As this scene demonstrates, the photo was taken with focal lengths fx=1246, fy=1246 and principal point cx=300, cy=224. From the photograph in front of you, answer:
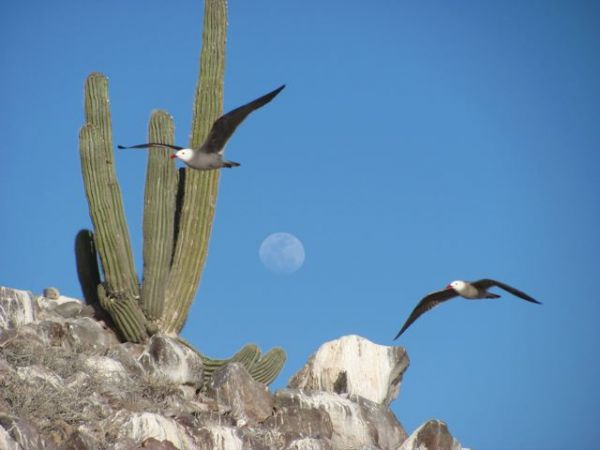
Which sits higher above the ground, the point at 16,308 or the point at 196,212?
the point at 196,212

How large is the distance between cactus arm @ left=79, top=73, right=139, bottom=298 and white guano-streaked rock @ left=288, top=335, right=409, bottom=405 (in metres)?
2.91

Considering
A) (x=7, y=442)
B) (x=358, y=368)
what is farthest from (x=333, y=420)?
(x=7, y=442)

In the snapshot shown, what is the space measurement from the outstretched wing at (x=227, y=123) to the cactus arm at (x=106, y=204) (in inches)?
114

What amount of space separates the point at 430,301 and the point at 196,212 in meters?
3.65

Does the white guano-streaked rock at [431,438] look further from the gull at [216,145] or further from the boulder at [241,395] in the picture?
the gull at [216,145]

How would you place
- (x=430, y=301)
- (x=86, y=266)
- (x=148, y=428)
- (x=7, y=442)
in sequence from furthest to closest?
(x=86, y=266) → (x=430, y=301) → (x=148, y=428) → (x=7, y=442)

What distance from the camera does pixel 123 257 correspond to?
57.9ft

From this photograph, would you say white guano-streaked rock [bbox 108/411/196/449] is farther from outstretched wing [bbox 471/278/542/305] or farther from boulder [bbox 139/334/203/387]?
outstretched wing [bbox 471/278/542/305]

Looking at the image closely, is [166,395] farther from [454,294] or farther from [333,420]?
[454,294]

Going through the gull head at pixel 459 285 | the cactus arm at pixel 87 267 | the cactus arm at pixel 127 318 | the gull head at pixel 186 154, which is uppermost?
→ the gull head at pixel 186 154

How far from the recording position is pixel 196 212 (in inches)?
707

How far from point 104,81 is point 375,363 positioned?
226 inches

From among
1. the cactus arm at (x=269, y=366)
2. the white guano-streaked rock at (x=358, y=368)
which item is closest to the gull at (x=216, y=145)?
the cactus arm at (x=269, y=366)

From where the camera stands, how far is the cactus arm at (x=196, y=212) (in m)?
17.9
